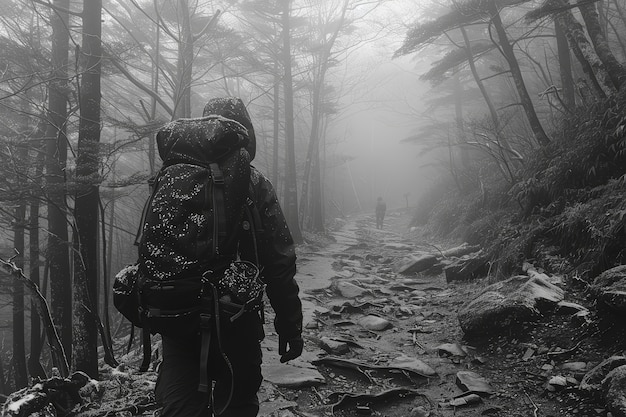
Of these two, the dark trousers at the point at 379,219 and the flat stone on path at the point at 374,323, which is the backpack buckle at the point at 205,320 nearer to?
the flat stone on path at the point at 374,323

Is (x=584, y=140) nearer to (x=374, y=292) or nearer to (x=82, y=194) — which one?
(x=374, y=292)

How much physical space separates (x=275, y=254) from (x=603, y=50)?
7.90m

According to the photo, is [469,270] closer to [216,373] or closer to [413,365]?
[413,365]

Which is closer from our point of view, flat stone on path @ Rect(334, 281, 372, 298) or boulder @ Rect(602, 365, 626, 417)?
boulder @ Rect(602, 365, 626, 417)

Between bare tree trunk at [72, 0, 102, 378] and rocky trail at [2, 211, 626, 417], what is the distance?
18.4 inches

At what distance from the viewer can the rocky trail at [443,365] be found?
3.36 meters

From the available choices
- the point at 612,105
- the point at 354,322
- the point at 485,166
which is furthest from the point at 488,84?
the point at 354,322

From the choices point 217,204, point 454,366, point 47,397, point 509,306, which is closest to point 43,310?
point 47,397

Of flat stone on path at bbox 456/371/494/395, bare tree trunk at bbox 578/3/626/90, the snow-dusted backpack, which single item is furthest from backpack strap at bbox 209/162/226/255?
bare tree trunk at bbox 578/3/626/90

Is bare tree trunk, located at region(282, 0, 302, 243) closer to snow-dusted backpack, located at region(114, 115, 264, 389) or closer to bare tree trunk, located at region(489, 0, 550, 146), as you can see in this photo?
bare tree trunk, located at region(489, 0, 550, 146)

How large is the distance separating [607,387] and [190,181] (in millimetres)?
2980

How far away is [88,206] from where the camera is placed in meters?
5.06

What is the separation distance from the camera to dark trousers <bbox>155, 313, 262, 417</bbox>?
1842 mm

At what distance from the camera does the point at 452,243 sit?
43.0ft
